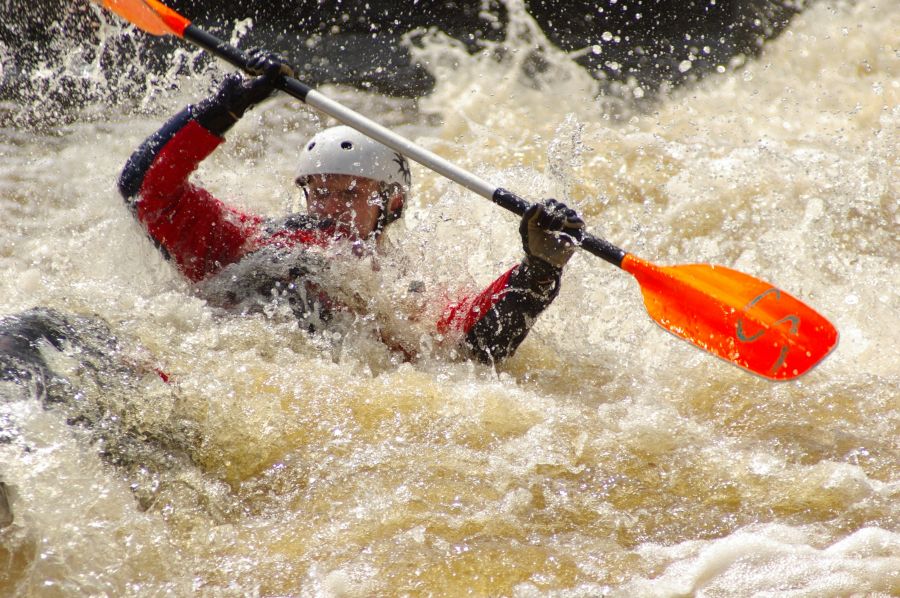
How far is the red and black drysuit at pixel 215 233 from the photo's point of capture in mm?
2721

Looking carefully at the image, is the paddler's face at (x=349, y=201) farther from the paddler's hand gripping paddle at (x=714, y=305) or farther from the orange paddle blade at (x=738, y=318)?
the orange paddle blade at (x=738, y=318)

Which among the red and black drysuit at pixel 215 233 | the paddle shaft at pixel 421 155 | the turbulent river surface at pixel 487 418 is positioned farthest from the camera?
the red and black drysuit at pixel 215 233

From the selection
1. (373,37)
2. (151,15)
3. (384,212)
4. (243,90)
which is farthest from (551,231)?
(373,37)

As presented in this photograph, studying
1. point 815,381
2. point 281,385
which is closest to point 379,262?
point 281,385

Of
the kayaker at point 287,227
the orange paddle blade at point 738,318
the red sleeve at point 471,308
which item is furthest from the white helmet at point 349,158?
the orange paddle blade at point 738,318

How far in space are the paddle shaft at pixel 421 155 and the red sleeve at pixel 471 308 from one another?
256 mm

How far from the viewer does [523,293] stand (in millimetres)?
2693

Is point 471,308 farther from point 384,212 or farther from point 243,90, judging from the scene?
point 243,90

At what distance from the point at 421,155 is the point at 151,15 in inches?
52.5

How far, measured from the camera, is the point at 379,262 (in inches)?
118

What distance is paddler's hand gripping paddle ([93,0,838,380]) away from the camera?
247 centimetres

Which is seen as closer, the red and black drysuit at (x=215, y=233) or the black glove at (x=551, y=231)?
the black glove at (x=551, y=231)

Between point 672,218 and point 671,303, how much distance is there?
1.57 meters

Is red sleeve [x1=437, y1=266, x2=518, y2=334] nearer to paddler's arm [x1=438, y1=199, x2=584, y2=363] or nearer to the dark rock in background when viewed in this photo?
paddler's arm [x1=438, y1=199, x2=584, y2=363]
